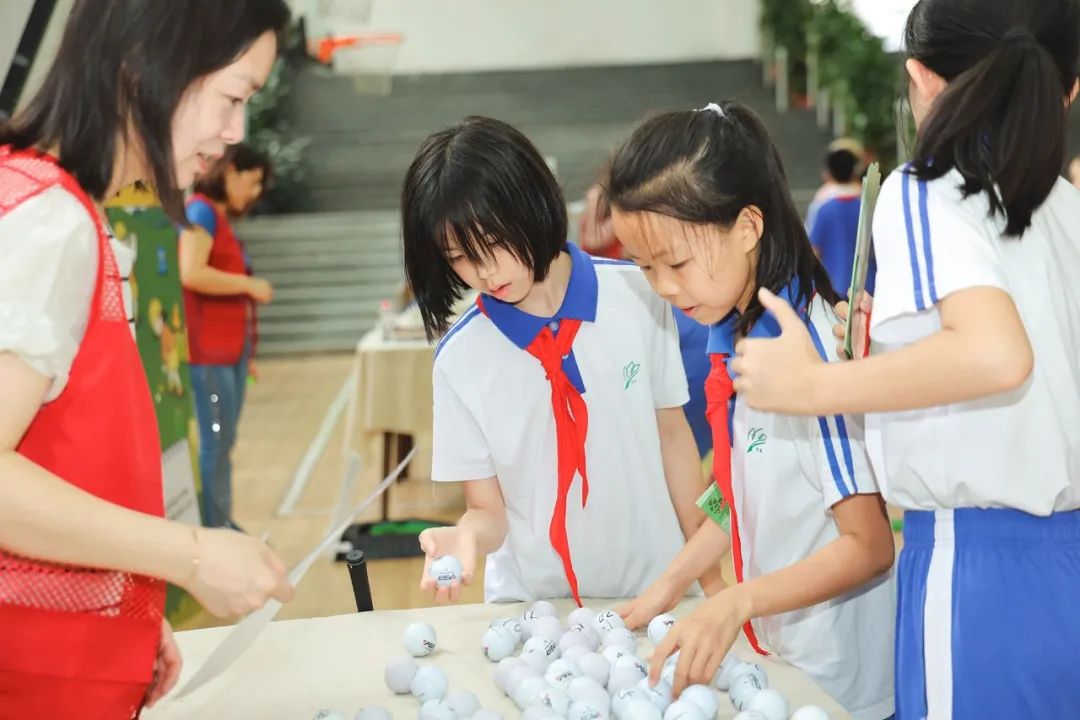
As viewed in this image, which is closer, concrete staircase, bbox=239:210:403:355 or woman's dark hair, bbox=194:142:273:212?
woman's dark hair, bbox=194:142:273:212

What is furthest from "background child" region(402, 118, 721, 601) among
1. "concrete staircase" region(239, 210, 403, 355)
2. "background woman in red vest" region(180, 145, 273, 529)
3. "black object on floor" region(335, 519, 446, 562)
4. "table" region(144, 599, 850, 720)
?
"concrete staircase" region(239, 210, 403, 355)

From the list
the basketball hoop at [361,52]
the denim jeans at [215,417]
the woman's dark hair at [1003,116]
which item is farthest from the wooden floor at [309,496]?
the basketball hoop at [361,52]

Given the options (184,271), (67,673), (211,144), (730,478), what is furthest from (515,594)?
(184,271)

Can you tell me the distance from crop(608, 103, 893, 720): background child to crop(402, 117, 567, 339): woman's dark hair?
203 mm

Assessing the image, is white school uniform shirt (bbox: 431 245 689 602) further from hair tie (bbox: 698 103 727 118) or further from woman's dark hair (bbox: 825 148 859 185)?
woman's dark hair (bbox: 825 148 859 185)

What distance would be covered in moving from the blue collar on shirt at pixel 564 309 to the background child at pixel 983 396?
0.70 meters

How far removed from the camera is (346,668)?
1656 mm

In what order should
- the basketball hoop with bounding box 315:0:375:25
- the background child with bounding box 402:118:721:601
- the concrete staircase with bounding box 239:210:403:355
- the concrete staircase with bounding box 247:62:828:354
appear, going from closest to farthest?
1. the background child with bounding box 402:118:721:601
2. the basketball hoop with bounding box 315:0:375:25
3. the concrete staircase with bounding box 239:210:403:355
4. the concrete staircase with bounding box 247:62:828:354

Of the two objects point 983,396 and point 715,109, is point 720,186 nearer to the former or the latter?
point 715,109

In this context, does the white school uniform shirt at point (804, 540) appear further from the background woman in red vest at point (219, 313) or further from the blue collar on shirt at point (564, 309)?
the background woman in red vest at point (219, 313)

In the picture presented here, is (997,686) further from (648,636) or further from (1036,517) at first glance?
(648,636)

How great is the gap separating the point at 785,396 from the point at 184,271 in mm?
4043

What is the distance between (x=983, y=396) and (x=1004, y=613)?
0.95ft

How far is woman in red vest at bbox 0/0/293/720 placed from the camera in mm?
1157
